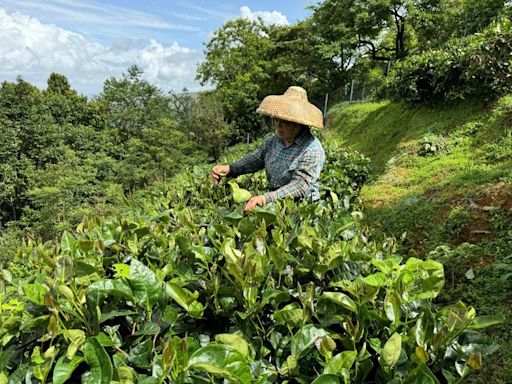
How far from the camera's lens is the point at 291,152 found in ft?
10.9

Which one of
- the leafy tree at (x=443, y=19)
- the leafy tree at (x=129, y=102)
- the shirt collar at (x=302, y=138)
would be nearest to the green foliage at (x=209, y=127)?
the leafy tree at (x=129, y=102)

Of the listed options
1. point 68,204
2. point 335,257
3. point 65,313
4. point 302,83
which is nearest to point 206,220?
point 335,257

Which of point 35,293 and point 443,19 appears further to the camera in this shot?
point 443,19

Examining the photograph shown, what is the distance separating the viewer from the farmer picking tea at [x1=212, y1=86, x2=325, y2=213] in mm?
3131

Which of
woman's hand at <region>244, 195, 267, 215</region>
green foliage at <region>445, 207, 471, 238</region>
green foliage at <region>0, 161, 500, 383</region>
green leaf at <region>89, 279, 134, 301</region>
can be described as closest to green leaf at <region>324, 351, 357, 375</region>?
green foliage at <region>0, 161, 500, 383</region>

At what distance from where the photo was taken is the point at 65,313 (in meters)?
1.24

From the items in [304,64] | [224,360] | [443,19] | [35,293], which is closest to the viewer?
[224,360]

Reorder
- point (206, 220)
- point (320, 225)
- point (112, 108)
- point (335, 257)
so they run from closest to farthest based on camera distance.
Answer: point (335, 257), point (320, 225), point (206, 220), point (112, 108)

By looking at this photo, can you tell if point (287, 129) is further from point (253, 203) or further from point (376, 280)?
point (376, 280)

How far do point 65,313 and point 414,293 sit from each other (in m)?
1.00

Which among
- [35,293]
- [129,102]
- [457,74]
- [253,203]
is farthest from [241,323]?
[129,102]

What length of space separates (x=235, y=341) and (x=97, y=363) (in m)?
0.33

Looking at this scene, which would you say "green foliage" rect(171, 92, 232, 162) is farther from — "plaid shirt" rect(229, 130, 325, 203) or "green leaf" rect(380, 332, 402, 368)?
"green leaf" rect(380, 332, 402, 368)

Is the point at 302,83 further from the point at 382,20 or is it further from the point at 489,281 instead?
the point at 489,281
